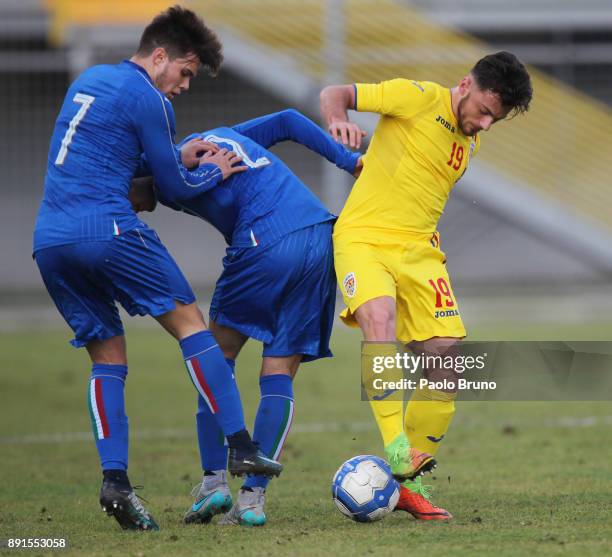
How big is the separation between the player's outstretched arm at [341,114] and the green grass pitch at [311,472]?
1885mm

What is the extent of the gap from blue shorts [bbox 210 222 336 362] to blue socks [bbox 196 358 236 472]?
11.0 inches

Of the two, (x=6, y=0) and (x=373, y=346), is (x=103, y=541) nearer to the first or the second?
(x=373, y=346)

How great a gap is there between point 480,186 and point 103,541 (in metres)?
15.7

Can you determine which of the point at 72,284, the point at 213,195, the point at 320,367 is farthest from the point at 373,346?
the point at 320,367

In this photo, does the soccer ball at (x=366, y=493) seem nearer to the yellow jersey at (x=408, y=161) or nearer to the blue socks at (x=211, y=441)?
the blue socks at (x=211, y=441)

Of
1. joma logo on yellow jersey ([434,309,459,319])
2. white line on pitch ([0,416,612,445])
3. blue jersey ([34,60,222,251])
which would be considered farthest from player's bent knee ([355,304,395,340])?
white line on pitch ([0,416,612,445])

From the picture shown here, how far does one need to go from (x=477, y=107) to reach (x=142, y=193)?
173cm

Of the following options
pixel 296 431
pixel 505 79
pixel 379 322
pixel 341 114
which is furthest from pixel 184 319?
pixel 296 431

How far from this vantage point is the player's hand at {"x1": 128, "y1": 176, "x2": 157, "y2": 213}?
5.96m

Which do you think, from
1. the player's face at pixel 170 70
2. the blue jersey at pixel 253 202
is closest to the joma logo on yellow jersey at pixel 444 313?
the blue jersey at pixel 253 202

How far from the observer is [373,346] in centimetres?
577

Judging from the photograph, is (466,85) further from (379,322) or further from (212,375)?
(212,375)

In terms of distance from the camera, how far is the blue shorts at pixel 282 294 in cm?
589

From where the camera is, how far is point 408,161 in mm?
6090
